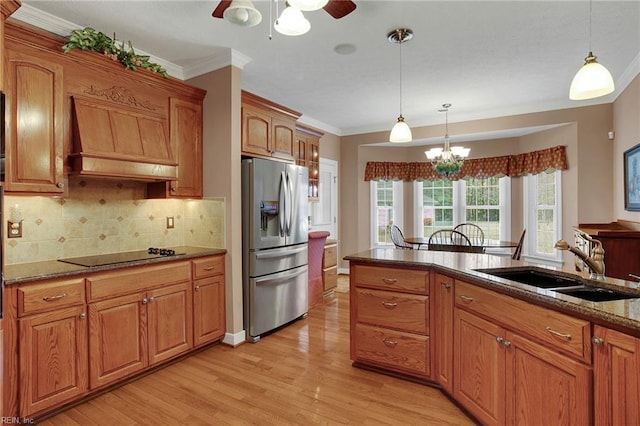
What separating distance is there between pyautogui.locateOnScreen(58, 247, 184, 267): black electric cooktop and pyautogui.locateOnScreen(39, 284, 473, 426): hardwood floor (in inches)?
36.3

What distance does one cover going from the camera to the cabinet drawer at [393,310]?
94.1 inches

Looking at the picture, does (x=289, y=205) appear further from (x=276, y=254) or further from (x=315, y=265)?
(x=315, y=265)

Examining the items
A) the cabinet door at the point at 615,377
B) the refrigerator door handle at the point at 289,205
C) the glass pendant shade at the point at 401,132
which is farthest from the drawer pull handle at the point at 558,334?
the refrigerator door handle at the point at 289,205

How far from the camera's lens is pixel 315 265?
4.41 metres

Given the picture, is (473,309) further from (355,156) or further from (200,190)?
(355,156)

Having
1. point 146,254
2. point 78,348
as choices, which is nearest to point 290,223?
point 146,254

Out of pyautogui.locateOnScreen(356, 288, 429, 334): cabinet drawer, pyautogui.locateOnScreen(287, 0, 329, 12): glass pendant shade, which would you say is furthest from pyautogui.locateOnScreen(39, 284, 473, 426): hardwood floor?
pyautogui.locateOnScreen(287, 0, 329, 12): glass pendant shade

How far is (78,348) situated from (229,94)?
7.67ft

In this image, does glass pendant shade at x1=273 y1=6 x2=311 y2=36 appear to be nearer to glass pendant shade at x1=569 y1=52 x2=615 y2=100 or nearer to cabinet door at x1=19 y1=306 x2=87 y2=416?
glass pendant shade at x1=569 y1=52 x2=615 y2=100

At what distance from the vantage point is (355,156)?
6180 mm

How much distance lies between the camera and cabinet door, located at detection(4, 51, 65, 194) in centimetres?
210

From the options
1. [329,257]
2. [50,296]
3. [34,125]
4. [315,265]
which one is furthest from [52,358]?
[329,257]

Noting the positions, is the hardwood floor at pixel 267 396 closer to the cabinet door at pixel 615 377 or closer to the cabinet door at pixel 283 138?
the cabinet door at pixel 615 377

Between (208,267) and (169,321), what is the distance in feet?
1.79
